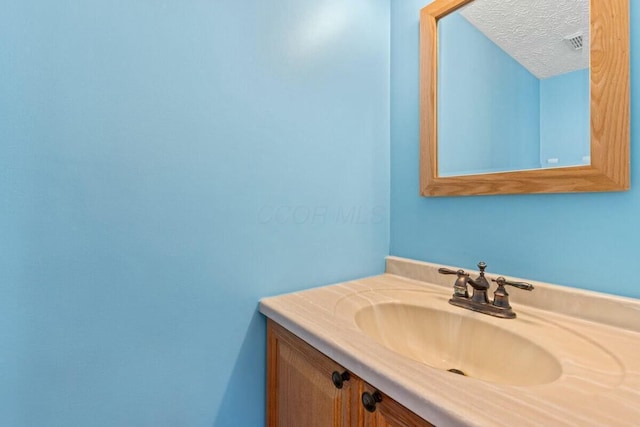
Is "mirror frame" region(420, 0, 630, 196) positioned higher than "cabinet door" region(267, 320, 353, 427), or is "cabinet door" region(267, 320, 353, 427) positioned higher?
"mirror frame" region(420, 0, 630, 196)

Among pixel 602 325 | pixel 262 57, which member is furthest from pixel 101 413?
pixel 602 325

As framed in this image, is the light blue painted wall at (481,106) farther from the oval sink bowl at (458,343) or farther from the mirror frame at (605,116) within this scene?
the oval sink bowl at (458,343)

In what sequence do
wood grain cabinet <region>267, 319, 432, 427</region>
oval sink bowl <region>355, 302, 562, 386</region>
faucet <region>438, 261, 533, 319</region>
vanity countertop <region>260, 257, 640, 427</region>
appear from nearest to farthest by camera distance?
vanity countertop <region>260, 257, 640, 427</region> < wood grain cabinet <region>267, 319, 432, 427</region> < oval sink bowl <region>355, 302, 562, 386</region> < faucet <region>438, 261, 533, 319</region>

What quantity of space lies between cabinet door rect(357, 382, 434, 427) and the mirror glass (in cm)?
73

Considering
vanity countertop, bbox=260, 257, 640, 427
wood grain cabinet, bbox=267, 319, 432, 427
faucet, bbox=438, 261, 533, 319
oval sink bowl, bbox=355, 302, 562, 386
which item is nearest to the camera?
vanity countertop, bbox=260, 257, 640, 427

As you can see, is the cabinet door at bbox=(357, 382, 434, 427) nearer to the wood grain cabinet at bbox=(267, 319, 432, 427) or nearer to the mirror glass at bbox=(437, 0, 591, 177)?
the wood grain cabinet at bbox=(267, 319, 432, 427)

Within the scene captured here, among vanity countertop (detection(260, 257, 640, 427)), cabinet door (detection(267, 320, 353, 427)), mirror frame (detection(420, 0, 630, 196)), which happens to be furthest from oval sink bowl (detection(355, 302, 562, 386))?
mirror frame (detection(420, 0, 630, 196))

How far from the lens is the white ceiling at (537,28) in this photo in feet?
2.46

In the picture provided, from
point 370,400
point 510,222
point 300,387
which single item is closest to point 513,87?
point 510,222

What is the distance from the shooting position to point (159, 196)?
73 centimetres

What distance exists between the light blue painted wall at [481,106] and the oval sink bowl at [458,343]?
48cm

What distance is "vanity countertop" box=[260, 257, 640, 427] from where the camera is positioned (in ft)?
1.32

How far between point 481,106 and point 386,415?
3.18 feet

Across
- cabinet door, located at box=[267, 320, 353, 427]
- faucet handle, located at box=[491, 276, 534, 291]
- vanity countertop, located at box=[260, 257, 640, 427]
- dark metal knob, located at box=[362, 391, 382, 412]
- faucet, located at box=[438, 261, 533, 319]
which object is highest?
faucet handle, located at box=[491, 276, 534, 291]
